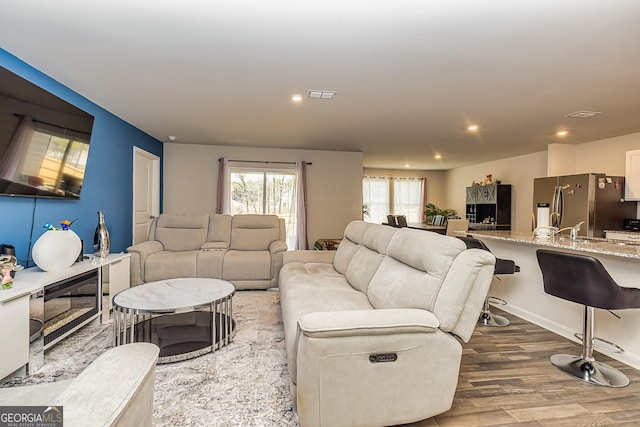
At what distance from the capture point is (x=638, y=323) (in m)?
2.36

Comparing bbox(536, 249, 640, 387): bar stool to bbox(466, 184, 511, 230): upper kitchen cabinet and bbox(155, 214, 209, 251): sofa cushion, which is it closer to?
bbox(155, 214, 209, 251): sofa cushion

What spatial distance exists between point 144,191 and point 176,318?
3240 millimetres

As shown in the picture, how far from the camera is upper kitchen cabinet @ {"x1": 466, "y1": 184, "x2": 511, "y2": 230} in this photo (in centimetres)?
725

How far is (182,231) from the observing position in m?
4.81

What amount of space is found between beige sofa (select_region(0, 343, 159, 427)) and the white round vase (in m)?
1.78

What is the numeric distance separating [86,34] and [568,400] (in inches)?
153

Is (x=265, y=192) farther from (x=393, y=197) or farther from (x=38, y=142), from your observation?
(x=393, y=197)

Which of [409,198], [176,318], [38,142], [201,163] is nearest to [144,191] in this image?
[201,163]

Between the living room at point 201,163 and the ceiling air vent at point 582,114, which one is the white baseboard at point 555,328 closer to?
the living room at point 201,163

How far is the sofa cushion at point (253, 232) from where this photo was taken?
4.84 m

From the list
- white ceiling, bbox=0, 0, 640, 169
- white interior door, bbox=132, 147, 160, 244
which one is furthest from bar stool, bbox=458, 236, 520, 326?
white interior door, bbox=132, 147, 160, 244

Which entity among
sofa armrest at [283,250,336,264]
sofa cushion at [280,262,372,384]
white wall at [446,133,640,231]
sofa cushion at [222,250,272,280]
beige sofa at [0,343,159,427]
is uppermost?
white wall at [446,133,640,231]

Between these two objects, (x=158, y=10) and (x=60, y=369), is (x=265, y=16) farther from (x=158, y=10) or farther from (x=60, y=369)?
(x=60, y=369)

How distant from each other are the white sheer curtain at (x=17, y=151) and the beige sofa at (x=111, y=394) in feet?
6.51
